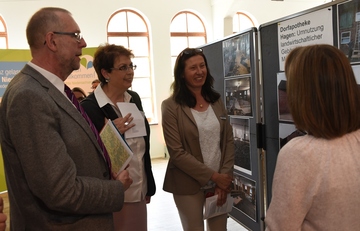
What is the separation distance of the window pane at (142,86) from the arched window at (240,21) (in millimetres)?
2918

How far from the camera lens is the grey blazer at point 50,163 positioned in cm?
124

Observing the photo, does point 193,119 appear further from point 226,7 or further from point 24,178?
point 226,7

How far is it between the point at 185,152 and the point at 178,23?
24.5 feet

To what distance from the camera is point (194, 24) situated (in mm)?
9500

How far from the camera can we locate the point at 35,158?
1.24 metres

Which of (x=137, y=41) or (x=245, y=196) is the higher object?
(x=137, y=41)

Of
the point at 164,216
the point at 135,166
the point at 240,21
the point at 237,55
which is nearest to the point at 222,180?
the point at 135,166

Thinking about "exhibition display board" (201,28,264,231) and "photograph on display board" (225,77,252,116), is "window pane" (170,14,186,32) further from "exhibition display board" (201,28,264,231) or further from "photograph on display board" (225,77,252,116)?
"photograph on display board" (225,77,252,116)

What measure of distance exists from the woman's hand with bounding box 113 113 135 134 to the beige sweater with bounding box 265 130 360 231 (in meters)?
1.15

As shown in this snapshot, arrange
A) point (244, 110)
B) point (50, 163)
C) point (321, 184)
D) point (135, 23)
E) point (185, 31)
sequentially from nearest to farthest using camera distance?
point (321, 184), point (50, 163), point (244, 110), point (135, 23), point (185, 31)

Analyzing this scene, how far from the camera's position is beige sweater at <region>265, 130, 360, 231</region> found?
1069 millimetres

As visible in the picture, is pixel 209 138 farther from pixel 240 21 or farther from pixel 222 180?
pixel 240 21

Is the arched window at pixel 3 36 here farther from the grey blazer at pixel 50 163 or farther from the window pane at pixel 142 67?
the grey blazer at pixel 50 163

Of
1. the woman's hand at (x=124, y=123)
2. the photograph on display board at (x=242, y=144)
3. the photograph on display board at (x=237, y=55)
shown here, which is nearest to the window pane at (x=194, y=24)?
the photograph on display board at (x=237, y=55)
